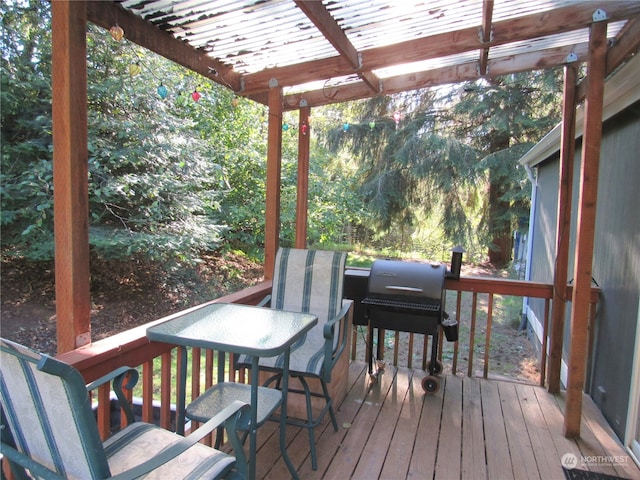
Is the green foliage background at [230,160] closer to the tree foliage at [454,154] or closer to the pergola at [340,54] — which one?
the tree foliage at [454,154]

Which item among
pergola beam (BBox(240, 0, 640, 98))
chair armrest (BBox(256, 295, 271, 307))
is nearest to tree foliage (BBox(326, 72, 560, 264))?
pergola beam (BBox(240, 0, 640, 98))

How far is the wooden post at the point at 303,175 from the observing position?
367 cm

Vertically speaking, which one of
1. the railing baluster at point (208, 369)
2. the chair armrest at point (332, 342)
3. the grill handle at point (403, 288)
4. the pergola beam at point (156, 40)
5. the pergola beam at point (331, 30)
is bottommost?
the railing baluster at point (208, 369)

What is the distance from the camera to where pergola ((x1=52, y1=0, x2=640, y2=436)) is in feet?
5.17

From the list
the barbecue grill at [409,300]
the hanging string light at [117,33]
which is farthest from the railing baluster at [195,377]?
the hanging string light at [117,33]

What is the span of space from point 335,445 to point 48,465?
1610mm

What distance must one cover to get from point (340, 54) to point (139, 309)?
5.37m

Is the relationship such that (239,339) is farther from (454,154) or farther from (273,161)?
(454,154)

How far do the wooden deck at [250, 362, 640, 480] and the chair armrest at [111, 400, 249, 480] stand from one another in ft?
2.99

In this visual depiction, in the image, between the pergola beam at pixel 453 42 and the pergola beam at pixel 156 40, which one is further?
the pergola beam at pixel 453 42

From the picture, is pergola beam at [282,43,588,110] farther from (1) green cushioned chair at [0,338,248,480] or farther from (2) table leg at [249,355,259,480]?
(1) green cushioned chair at [0,338,248,480]

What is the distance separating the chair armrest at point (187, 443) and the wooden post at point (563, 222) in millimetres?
2628

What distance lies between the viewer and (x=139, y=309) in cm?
642

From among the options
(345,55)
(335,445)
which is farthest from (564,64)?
(335,445)
